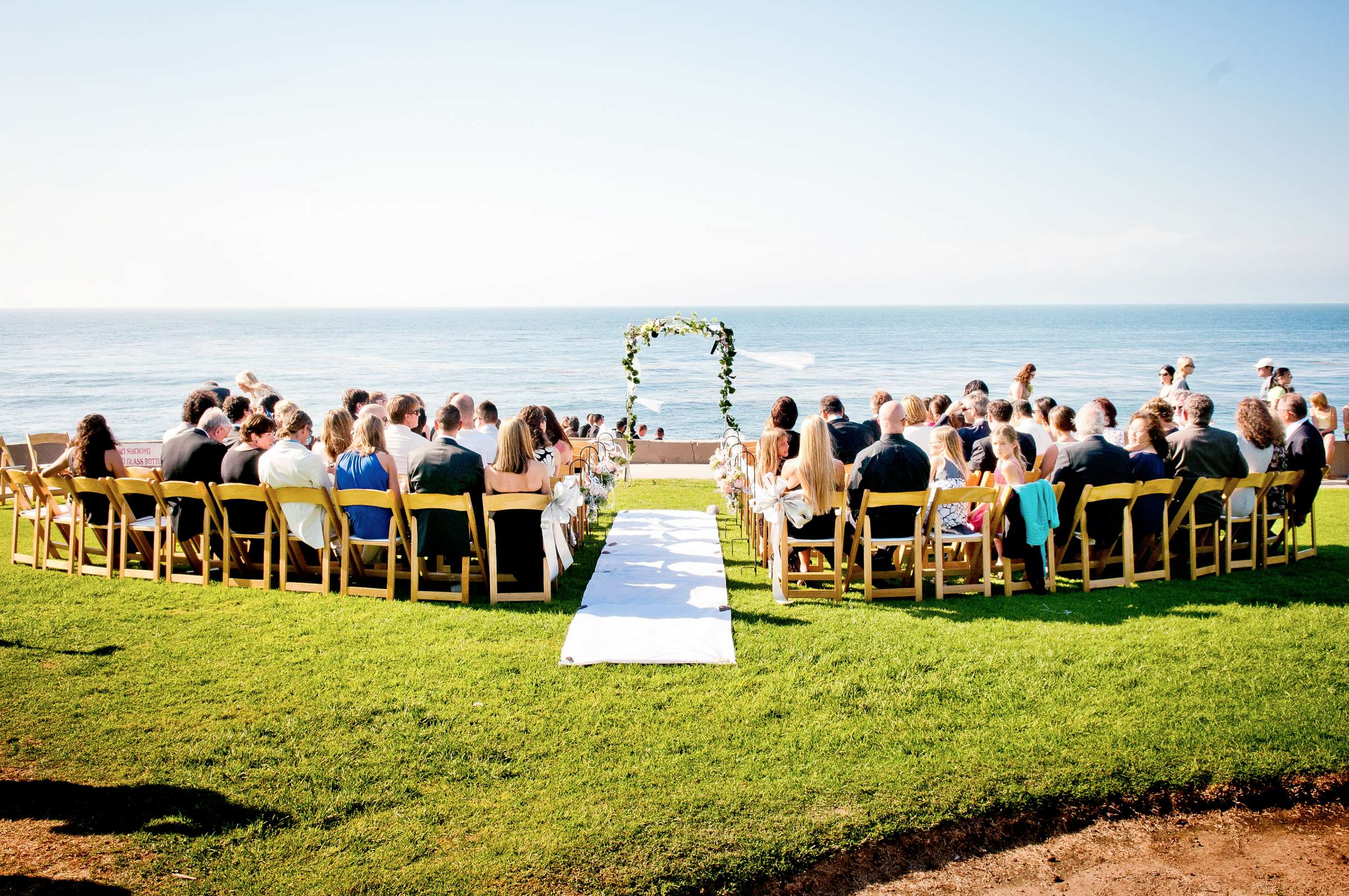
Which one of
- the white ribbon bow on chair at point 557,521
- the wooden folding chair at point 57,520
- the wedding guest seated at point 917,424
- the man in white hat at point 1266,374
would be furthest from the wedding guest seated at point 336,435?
the man in white hat at point 1266,374

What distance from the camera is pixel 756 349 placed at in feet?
331

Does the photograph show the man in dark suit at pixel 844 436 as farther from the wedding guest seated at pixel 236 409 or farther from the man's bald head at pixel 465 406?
the wedding guest seated at pixel 236 409

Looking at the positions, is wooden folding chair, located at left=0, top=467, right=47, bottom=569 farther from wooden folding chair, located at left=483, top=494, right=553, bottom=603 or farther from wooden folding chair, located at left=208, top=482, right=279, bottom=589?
wooden folding chair, located at left=483, top=494, right=553, bottom=603

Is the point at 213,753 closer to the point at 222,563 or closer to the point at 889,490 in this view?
Result: the point at 222,563

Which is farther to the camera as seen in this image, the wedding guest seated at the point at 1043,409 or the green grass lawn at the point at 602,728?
the wedding guest seated at the point at 1043,409

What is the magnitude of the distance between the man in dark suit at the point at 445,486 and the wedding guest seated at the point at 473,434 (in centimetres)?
119

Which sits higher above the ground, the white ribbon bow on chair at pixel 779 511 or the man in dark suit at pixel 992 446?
the man in dark suit at pixel 992 446

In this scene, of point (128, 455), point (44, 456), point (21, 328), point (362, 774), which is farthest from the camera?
point (21, 328)

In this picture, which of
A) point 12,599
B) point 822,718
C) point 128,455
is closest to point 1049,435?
point 822,718

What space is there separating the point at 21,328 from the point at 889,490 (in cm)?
18223

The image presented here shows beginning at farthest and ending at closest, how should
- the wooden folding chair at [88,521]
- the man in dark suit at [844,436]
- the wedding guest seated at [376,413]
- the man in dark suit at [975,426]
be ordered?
1. the man in dark suit at [975,426]
2. the man in dark suit at [844,436]
3. the wooden folding chair at [88,521]
4. the wedding guest seated at [376,413]

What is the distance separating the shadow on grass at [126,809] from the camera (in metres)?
3.84

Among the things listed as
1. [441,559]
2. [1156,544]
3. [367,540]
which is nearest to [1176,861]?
[1156,544]

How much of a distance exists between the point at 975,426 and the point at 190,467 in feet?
25.5
